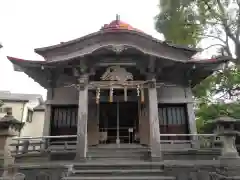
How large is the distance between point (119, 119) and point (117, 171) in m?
4.90

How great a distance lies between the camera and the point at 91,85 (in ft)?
31.3

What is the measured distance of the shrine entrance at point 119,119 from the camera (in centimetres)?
1186

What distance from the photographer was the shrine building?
943cm

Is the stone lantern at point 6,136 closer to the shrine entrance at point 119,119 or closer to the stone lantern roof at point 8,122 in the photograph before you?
the stone lantern roof at point 8,122

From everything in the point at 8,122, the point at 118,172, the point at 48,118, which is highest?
the point at 48,118

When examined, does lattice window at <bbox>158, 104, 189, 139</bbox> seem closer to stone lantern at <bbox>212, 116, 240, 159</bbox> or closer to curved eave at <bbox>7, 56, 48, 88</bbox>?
stone lantern at <bbox>212, 116, 240, 159</bbox>

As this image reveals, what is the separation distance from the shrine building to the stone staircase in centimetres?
97

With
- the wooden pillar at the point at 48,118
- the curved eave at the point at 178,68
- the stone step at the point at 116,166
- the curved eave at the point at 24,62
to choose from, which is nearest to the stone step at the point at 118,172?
the stone step at the point at 116,166

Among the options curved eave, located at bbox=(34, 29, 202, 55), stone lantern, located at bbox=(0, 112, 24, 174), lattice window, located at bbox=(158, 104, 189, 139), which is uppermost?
curved eave, located at bbox=(34, 29, 202, 55)

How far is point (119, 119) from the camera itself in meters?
12.0

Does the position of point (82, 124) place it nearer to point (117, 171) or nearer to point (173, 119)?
Result: point (117, 171)

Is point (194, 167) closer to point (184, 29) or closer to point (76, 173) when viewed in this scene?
point (76, 173)

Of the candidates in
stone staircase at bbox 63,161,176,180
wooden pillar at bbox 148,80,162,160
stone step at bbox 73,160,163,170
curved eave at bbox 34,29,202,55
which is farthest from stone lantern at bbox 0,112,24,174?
wooden pillar at bbox 148,80,162,160

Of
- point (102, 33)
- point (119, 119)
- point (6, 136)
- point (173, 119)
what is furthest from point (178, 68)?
point (6, 136)
